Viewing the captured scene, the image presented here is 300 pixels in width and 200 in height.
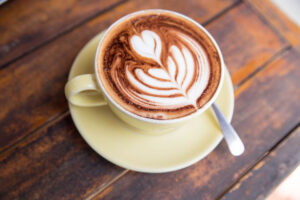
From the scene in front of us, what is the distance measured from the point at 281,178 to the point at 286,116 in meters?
0.20

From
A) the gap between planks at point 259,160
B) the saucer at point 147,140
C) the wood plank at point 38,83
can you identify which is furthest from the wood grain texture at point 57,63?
the gap between planks at point 259,160

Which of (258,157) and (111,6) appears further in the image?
(111,6)

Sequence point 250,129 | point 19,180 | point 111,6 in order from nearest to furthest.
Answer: point 19,180
point 250,129
point 111,6

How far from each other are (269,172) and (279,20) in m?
0.57

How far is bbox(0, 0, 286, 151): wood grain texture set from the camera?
2.58ft

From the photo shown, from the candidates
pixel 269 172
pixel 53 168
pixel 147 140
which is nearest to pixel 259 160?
pixel 269 172

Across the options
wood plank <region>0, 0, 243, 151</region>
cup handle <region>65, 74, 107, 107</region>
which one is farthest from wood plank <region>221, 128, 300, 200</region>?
wood plank <region>0, 0, 243, 151</region>

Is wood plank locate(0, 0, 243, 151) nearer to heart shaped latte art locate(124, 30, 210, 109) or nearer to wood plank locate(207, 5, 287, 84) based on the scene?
heart shaped latte art locate(124, 30, 210, 109)

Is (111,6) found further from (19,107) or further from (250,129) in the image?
(250,129)

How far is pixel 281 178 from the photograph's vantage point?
0.77 meters

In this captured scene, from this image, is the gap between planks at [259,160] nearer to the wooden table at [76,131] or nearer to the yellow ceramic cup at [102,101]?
the wooden table at [76,131]

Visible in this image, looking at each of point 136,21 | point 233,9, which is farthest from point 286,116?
point 136,21

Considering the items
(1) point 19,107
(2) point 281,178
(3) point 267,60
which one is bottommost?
(2) point 281,178

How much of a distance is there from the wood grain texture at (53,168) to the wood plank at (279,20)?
76 centimetres
